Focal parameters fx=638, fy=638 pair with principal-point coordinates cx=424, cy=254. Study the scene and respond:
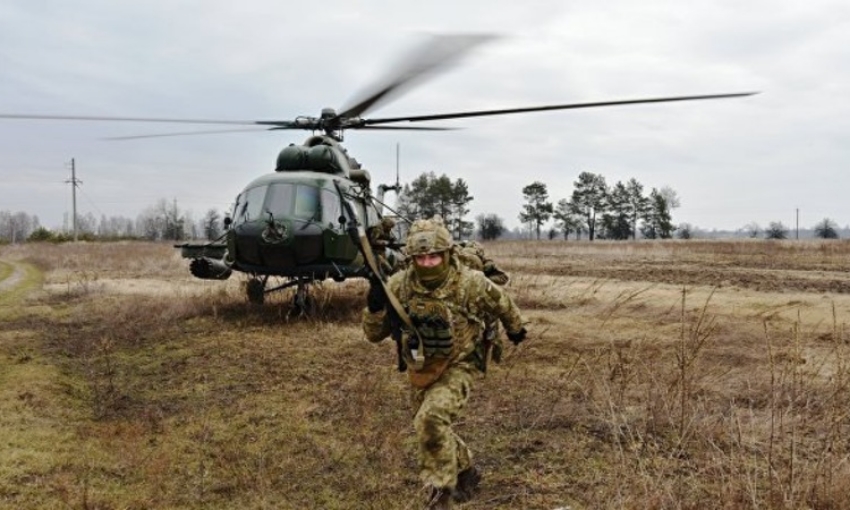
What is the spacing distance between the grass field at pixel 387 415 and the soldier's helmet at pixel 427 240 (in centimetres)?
131

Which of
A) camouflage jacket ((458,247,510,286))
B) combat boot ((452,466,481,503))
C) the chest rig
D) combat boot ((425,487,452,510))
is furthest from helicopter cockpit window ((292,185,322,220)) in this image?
combat boot ((425,487,452,510))

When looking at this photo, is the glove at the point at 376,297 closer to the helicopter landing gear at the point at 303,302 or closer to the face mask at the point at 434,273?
the face mask at the point at 434,273

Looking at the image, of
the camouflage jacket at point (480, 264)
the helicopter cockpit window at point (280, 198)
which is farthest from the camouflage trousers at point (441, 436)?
the helicopter cockpit window at point (280, 198)

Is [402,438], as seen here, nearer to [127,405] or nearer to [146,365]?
[127,405]

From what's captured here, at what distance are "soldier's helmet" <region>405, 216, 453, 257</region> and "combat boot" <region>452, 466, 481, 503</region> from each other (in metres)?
1.32

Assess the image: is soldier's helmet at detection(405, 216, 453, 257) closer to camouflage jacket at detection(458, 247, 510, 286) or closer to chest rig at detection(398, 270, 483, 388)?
chest rig at detection(398, 270, 483, 388)

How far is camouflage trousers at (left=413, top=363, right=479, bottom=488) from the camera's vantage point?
138 inches

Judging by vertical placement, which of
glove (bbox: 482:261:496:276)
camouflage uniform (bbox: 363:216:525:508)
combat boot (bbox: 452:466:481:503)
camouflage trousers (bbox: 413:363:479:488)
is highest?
glove (bbox: 482:261:496:276)

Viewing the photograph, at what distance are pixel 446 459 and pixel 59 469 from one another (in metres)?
2.59

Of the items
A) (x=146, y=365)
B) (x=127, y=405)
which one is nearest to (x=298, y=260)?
(x=146, y=365)

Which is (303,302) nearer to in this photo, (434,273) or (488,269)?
(488,269)

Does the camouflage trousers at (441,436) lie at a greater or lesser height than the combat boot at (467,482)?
greater

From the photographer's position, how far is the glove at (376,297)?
394 cm

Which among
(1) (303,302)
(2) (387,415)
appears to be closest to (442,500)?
→ (2) (387,415)
